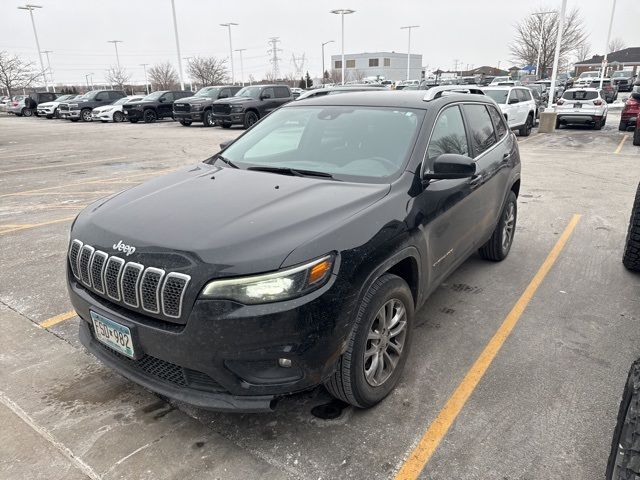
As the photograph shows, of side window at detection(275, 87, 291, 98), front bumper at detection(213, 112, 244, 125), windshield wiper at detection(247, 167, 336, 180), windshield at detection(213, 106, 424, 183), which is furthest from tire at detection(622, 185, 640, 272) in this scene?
side window at detection(275, 87, 291, 98)

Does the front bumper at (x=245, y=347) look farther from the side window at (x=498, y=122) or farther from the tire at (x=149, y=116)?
the tire at (x=149, y=116)

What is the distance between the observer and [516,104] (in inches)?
682

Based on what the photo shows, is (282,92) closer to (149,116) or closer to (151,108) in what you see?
(151,108)

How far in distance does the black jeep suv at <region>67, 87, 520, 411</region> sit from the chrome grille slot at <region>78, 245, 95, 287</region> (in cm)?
1

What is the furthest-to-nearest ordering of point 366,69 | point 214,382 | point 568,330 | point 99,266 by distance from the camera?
point 366,69 < point 568,330 < point 99,266 < point 214,382

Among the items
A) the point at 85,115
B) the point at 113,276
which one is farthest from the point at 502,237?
the point at 85,115

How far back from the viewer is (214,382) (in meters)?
2.34

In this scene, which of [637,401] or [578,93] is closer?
[637,401]

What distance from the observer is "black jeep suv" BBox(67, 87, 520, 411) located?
7.32 feet

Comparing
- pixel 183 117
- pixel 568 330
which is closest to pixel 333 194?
pixel 568 330

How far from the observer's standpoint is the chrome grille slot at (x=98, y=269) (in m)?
2.53

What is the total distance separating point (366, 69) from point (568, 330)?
118 m

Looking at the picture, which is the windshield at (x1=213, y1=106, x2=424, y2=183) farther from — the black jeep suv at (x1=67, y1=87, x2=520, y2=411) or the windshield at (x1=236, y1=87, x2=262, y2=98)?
the windshield at (x1=236, y1=87, x2=262, y2=98)

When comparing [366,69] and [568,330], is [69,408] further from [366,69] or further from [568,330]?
[366,69]
